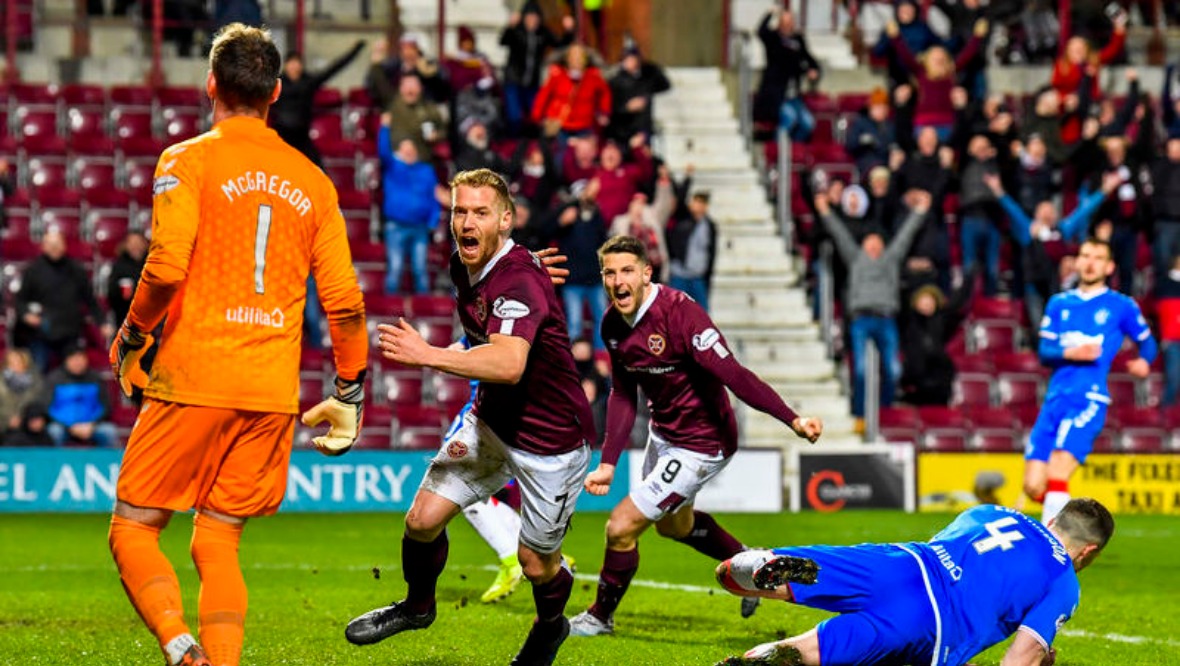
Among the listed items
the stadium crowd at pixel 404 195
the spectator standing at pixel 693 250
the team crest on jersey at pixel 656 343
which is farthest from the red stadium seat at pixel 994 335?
the team crest on jersey at pixel 656 343

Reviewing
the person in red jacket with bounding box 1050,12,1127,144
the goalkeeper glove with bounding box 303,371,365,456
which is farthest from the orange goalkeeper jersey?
the person in red jacket with bounding box 1050,12,1127,144

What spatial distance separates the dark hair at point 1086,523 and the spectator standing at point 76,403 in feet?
43.9

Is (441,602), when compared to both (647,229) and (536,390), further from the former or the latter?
(647,229)

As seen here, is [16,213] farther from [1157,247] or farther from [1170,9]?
[1170,9]

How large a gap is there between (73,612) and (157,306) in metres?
4.75

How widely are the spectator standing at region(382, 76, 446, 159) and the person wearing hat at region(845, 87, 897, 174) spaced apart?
16.7 feet

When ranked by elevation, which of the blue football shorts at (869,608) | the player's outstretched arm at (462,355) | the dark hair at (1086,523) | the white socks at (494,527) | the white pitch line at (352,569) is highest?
the player's outstretched arm at (462,355)

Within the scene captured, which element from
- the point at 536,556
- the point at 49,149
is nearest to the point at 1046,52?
the point at 49,149

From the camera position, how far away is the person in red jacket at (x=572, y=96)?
22.7 meters

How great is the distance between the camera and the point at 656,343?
34.3 feet

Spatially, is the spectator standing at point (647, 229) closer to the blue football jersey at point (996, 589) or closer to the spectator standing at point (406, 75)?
the spectator standing at point (406, 75)

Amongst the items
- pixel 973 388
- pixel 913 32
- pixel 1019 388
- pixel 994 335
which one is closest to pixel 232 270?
pixel 973 388

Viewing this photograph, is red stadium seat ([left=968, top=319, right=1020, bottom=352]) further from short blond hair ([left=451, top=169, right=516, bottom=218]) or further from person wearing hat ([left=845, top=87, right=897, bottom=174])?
short blond hair ([left=451, top=169, right=516, bottom=218])

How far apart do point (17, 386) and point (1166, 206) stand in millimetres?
12929
